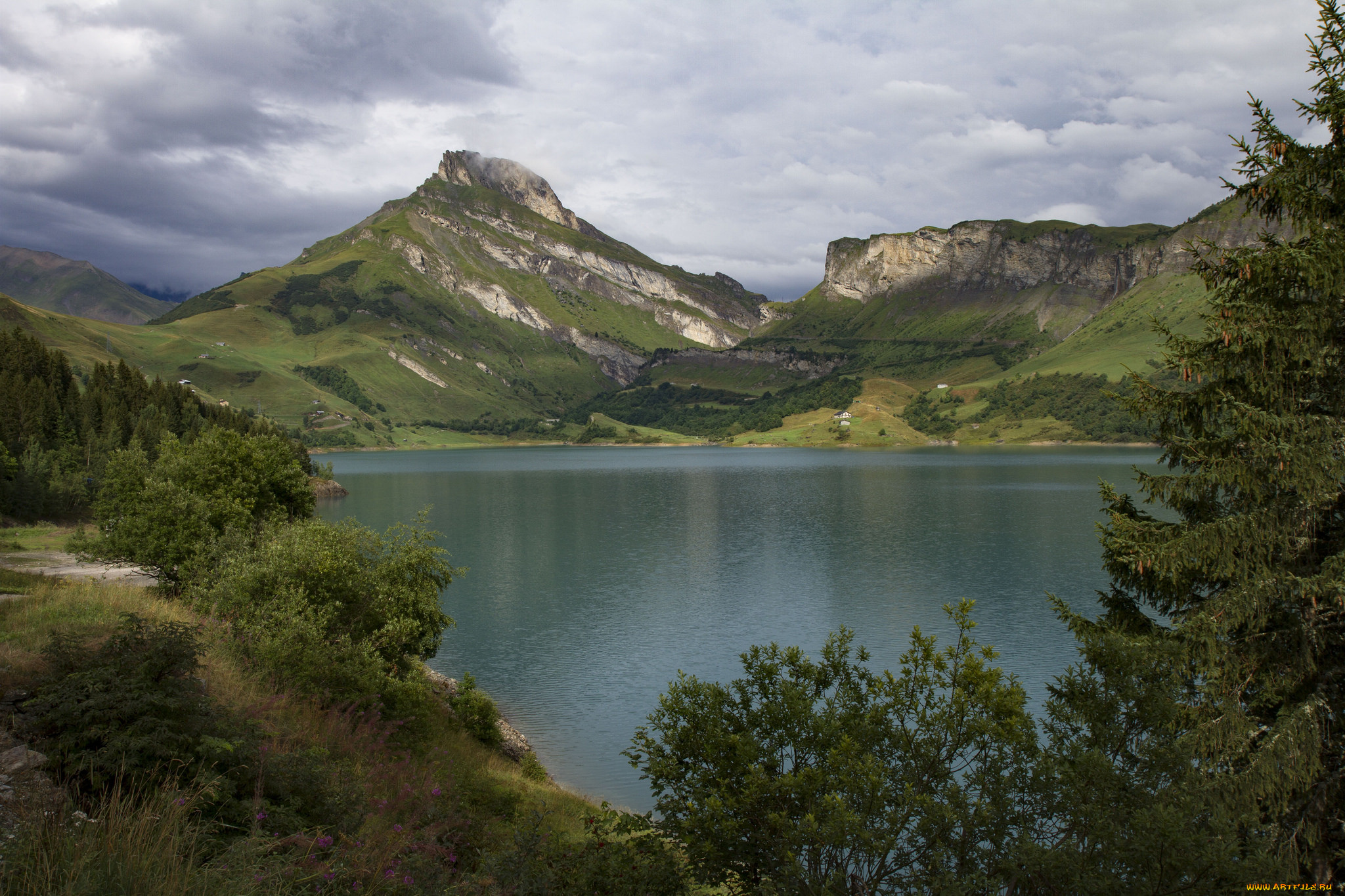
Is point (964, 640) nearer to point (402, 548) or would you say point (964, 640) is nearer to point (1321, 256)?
point (1321, 256)

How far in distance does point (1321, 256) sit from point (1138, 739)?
8.72 m

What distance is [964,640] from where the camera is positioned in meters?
12.6

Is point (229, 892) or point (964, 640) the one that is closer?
point (229, 892)

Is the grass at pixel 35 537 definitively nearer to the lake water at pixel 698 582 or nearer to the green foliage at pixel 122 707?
the lake water at pixel 698 582

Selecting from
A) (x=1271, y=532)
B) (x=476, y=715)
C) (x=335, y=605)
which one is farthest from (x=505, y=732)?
(x=1271, y=532)

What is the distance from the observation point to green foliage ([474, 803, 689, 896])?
372 inches

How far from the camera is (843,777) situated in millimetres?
10859

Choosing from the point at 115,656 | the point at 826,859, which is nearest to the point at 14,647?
the point at 115,656

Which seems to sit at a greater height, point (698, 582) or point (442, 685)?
point (442, 685)

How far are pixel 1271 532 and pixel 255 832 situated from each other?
15674mm

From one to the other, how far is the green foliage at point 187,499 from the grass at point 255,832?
39.6 ft

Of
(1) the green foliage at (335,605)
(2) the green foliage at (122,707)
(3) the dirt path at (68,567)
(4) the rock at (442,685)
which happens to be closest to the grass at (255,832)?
(2) the green foliage at (122,707)

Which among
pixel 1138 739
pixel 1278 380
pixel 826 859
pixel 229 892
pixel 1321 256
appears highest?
pixel 1321 256

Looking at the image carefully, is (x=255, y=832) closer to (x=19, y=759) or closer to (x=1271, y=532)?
(x=19, y=759)
